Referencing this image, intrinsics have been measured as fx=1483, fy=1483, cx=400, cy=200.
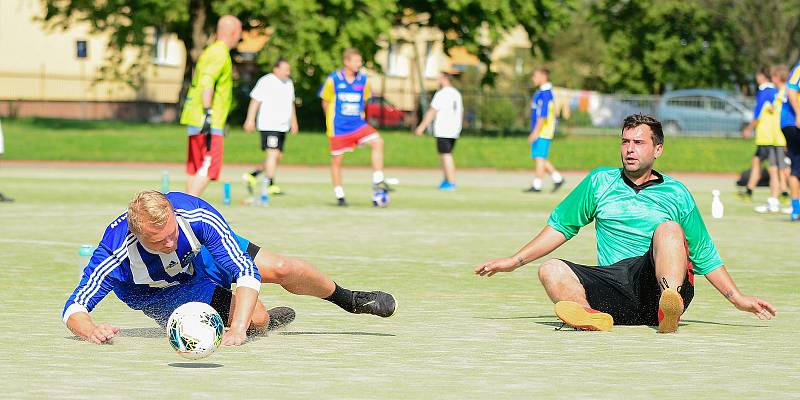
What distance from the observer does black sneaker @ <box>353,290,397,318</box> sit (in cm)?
855

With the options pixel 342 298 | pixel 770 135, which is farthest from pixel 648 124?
pixel 770 135

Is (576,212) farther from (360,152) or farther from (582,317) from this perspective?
(360,152)

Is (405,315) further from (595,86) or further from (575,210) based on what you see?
(595,86)

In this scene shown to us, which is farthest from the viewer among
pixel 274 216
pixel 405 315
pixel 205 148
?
pixel 274 216

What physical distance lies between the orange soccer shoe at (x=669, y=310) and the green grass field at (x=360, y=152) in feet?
89.9

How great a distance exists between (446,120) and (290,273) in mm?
19636

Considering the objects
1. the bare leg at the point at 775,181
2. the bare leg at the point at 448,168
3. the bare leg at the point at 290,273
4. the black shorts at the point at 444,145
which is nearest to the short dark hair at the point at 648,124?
the bare leg at the point at 290,273

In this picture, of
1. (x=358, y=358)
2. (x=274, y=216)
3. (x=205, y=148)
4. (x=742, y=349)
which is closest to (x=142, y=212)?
(x=358, y=358)

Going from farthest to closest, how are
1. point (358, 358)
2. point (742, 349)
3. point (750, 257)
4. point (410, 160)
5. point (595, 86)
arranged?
1. point (595, 86)
2. point (410, 160)
3. point (750, 257)
4. point (742, 349)
5. point (358, 358)

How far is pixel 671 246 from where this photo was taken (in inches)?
327

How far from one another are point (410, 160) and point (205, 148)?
19.3 m

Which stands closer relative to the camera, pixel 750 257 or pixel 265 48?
pixel 750 257

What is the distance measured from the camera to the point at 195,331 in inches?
282

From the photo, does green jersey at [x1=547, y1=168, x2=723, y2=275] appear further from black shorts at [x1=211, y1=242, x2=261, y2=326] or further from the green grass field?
the green grass field
